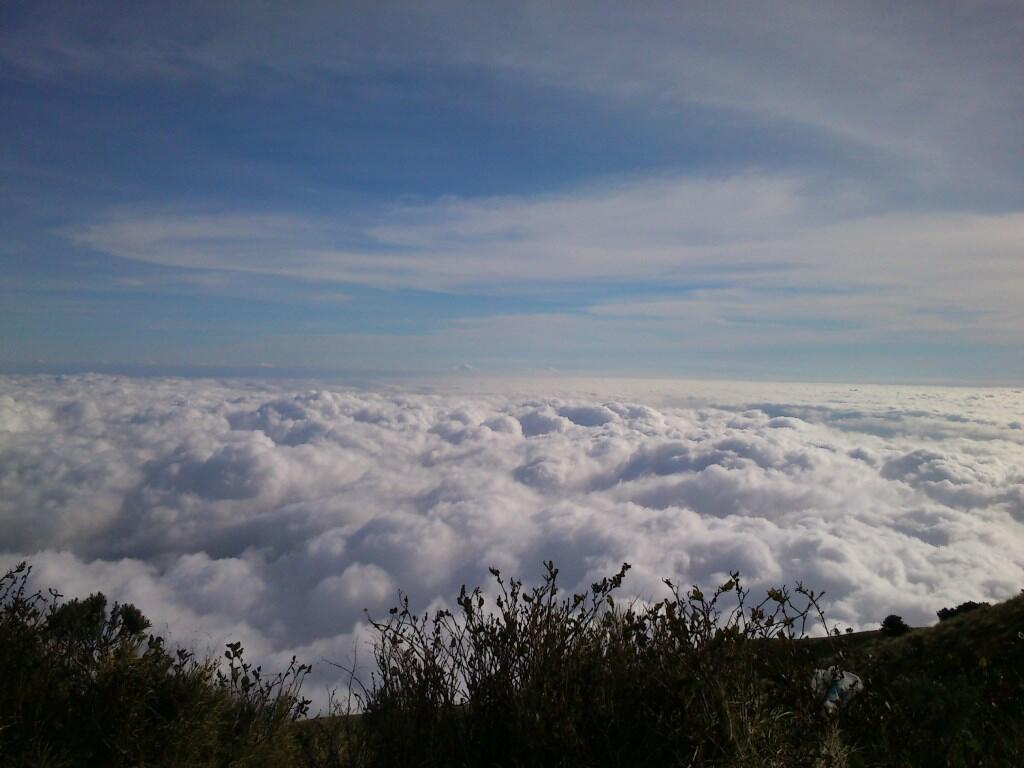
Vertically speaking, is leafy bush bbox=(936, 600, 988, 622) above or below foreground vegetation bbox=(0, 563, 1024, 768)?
below

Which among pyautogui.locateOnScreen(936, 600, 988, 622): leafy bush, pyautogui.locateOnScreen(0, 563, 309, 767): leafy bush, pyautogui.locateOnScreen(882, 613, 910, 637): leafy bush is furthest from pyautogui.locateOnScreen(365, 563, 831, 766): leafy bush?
pyautogui.locateOnScreen(882, 613, 910, 637): leafy bush

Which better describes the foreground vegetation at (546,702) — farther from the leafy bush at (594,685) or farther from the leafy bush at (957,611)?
the leafy bush at (957,611)

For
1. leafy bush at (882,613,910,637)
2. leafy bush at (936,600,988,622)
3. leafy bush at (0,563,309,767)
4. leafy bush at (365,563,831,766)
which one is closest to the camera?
leafy bush at (365,563,831,766)

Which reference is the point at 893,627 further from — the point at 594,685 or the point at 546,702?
the point at 546,702

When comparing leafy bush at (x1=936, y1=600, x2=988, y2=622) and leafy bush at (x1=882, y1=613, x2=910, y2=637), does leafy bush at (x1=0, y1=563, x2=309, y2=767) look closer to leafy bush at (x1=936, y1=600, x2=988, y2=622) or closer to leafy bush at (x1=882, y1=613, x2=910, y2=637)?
leafy bush at (x1=936, y1=600, x2=988, y2=622)

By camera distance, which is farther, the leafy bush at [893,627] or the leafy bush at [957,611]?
the leafy bush at [893,627]

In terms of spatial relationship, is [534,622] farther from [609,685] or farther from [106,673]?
[106,673]

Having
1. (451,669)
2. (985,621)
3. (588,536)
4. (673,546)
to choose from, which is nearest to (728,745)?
(451,669)

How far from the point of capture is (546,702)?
13.4 ft

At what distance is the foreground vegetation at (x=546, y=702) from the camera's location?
13.3ft

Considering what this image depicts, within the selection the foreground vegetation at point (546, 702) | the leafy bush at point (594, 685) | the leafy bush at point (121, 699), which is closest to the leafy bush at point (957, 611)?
the foreground vegetation at point (546, 702)

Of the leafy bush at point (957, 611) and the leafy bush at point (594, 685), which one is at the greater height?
the leafy bush at point (594, 685)

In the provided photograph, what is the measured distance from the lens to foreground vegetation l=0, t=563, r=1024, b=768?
404cm

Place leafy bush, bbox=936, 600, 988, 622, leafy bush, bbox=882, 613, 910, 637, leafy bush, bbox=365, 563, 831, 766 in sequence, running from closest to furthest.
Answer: leafy bush, bbox=365, 563, 831, 766 < leafy bush, bbox=936, 600, 988, 622 < leafy bush, bbox=882, 613, 910, 637
